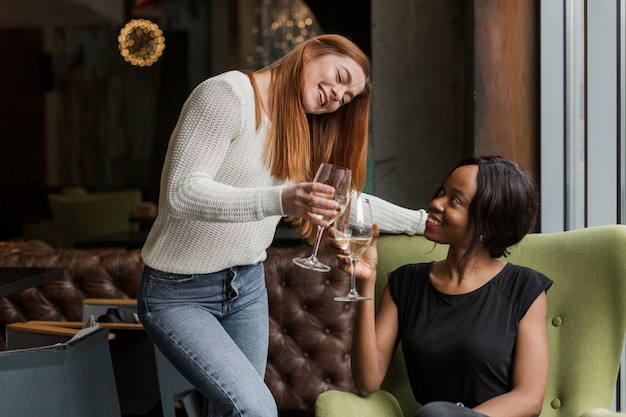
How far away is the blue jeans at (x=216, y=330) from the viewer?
181 centimetres

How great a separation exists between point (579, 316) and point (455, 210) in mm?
462

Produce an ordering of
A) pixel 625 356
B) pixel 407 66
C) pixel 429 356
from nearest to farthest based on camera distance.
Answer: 1. pixel 429 356
2. pixel 625 356
3. pixel 407 66

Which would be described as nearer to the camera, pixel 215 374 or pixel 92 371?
pixel 215 374

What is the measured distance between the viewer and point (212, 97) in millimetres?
1839

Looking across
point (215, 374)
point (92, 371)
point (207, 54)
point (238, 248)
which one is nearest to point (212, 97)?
point (238, 248)

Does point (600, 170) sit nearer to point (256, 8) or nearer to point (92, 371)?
point (92, 371)

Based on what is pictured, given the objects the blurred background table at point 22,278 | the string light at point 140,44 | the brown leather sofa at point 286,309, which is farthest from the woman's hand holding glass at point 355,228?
the string light at point 140,44

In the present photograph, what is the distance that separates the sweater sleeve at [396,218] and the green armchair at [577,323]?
0.84ft

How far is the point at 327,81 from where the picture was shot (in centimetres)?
197

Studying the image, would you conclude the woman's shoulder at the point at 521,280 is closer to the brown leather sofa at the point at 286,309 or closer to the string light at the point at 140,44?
the brown leather sofa at the point at 286,309

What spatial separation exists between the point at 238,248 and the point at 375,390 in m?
0.48

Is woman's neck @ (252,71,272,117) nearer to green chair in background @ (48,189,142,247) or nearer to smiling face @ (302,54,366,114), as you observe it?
smiling face @ (302,54,366,114)

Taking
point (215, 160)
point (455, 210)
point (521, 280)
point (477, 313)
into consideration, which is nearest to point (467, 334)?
point (477, 313)

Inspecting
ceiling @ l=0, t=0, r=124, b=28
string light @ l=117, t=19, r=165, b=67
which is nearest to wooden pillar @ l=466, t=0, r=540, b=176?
string light @ l=117, t=19, r=165, b=67
